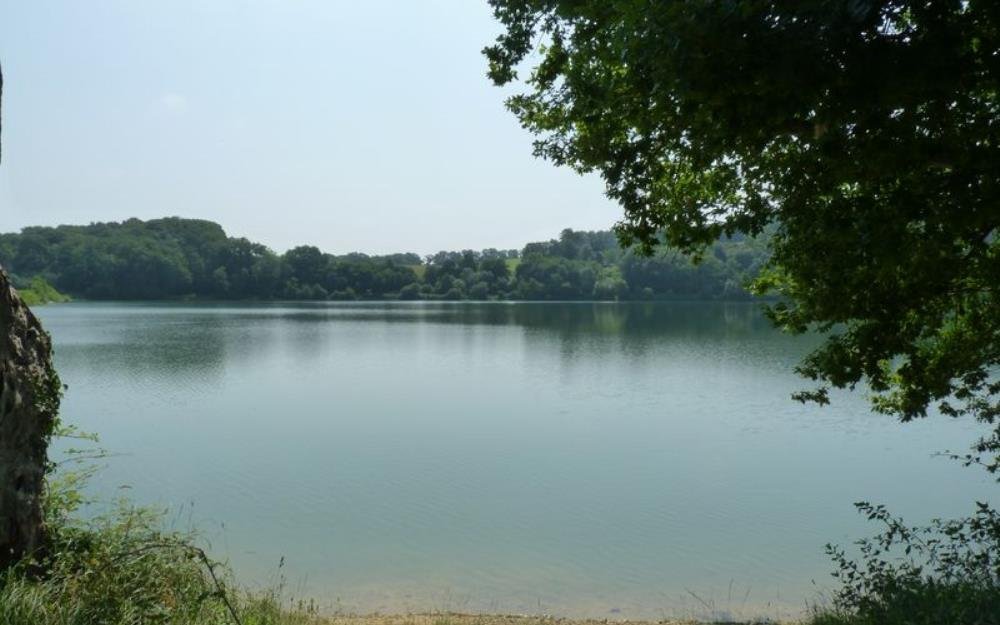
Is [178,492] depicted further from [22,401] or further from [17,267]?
[17,267]

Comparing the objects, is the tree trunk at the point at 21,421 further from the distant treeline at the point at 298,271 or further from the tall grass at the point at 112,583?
the distant treeline at the point at 298,271

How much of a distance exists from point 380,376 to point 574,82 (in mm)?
25250

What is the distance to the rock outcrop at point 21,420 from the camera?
5.14 m

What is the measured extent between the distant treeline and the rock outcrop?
102 m

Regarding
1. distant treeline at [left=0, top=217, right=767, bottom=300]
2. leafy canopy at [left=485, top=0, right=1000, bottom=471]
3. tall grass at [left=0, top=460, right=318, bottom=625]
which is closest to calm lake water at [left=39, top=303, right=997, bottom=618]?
tall grass at [left=0, top=460, right=318, bottom=625]

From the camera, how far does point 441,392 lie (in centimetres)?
2609

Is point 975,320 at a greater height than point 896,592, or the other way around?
point 975,320

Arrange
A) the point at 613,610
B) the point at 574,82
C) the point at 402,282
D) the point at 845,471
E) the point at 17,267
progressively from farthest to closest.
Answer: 1. the point at 402,282
2. the point at 17,267
3. the point at 845,471
4. the point at 613,610
5. the point at 574,82

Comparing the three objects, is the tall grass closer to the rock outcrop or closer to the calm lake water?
the rock outcrop

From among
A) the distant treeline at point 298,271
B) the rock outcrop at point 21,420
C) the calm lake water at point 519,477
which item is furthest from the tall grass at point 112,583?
the distant treeline at point 298,271

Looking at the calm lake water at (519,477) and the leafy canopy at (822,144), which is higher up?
the leafy canopy at (822,144)

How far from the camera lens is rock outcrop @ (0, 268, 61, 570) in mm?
5137

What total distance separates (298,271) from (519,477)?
117035mm

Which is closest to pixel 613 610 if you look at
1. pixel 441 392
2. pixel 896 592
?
pixel 896 592
